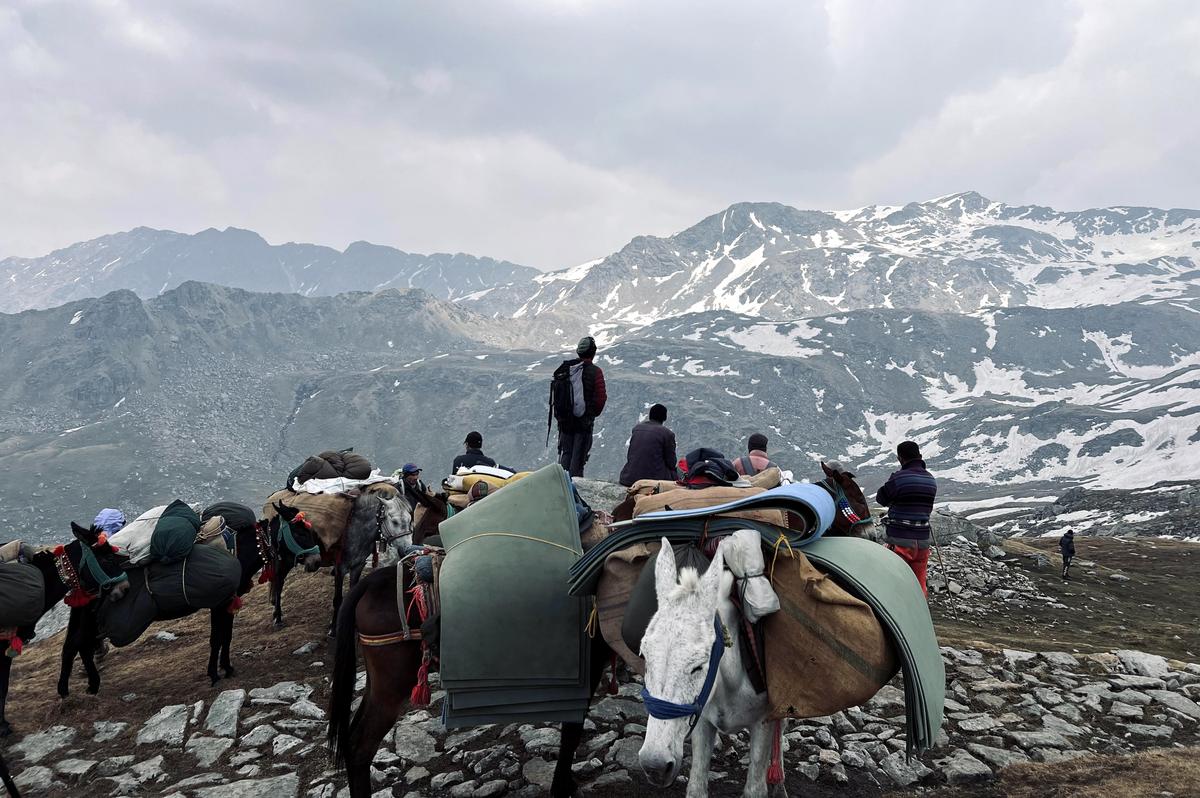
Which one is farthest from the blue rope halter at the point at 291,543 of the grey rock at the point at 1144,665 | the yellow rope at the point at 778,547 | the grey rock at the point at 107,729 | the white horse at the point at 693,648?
the grey rock at the point at 1144,665

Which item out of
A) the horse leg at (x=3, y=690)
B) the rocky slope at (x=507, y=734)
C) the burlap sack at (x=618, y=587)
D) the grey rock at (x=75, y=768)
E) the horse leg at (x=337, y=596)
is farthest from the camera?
the horse leg at (x=337, y=596)

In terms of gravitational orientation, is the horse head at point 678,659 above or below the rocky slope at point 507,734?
above

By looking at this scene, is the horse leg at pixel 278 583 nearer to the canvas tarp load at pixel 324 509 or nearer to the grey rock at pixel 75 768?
the canvas tarp load at pixel 324 509

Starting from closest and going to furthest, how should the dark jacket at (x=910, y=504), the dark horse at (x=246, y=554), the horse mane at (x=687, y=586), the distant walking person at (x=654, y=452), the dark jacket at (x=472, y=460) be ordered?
the horse mane at (x=687, y=586), the dark jacket at (x=910, y=504), the dark horse at (x=246, y=554), the distant walking person at (x=654, y=452), the dark jacket at (x=472, y=460)

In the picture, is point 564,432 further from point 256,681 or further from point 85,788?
point 85,788

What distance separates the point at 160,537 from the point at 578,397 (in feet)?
23.8

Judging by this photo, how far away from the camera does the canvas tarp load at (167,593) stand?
9914mm

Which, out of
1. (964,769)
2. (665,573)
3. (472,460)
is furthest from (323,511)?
(964,769)

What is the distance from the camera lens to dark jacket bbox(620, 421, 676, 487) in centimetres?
1185

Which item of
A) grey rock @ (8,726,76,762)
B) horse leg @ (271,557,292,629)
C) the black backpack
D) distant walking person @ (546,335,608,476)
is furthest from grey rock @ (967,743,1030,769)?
grey rock @ (8,726,76,762)

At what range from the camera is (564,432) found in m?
13.7

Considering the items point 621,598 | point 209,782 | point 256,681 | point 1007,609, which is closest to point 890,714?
point 621,598

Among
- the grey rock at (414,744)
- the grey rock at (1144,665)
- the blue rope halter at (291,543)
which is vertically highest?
the blue rope halter at (291,543)

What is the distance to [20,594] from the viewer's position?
342 inches
